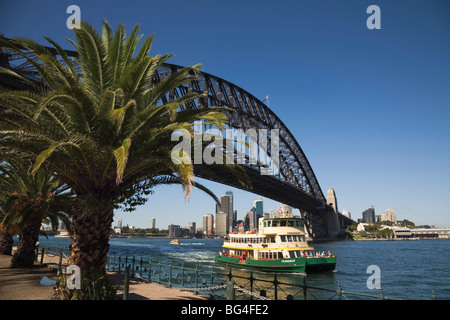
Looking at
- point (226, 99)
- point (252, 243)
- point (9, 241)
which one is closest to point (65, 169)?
point (9, 241)

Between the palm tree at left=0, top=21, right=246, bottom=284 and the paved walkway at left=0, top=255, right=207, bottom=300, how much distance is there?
482 centimetres

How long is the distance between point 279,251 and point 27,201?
25.4 meters

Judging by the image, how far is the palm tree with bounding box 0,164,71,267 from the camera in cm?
1788

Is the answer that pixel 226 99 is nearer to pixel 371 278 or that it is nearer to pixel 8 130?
pixel 371 278

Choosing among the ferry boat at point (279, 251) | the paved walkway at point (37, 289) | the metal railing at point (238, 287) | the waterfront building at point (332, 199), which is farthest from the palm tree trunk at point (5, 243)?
the waterfront building at point (332, 199)

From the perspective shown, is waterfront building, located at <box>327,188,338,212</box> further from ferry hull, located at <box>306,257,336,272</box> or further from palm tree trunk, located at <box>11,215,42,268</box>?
palm tree trunk, located at <box>11,215,42,268</box>

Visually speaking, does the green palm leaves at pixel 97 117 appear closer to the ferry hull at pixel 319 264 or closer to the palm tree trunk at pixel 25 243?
the palm tree trunk at pixel 25 243

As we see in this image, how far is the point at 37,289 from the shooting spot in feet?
43.4

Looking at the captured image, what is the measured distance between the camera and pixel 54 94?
764cm

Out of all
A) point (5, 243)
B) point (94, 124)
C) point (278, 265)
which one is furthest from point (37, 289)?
point (278, 265)

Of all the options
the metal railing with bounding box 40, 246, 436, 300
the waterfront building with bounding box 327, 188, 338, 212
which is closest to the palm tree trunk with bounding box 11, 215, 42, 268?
the metal railing with bounding box 40, 246, 436, 300

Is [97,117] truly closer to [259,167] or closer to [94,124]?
[94,124]
